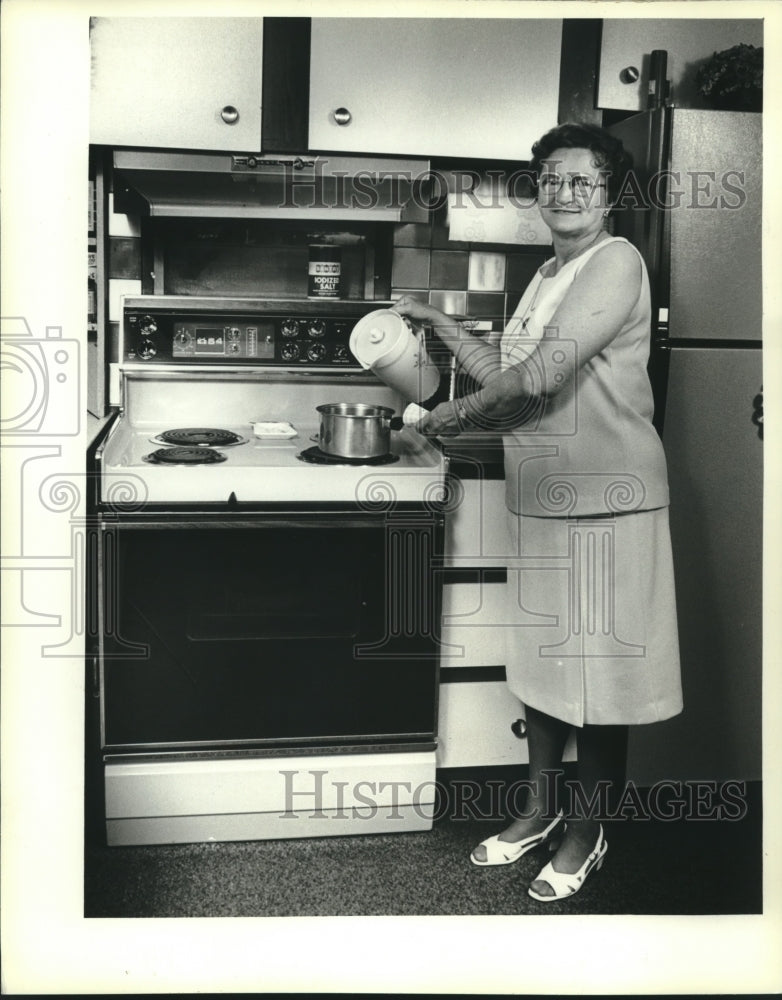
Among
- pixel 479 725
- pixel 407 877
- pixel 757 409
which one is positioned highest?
pixel 757 409

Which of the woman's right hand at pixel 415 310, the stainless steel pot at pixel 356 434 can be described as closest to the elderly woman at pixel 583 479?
the woman's right hand at pixel 415 310

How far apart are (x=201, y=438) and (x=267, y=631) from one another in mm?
436

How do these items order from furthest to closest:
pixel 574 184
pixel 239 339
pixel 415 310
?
pixel 239 339
pixel 415 310
pixel 574 184

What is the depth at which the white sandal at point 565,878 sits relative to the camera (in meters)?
1.69

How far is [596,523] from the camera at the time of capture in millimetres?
1642

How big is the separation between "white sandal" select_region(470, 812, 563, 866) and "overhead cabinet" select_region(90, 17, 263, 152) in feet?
4.78

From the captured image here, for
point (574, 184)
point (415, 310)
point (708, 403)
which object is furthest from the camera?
point (708, 403)

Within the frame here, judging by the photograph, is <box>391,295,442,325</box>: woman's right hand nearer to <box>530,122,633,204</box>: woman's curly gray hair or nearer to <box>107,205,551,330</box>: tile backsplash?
<box>530,122,633,204</box>: woman's curly gray hair

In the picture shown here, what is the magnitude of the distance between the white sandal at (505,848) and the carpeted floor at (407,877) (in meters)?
0.02

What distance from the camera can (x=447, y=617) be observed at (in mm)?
1892

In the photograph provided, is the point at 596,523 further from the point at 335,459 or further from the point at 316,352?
the point at 316,352

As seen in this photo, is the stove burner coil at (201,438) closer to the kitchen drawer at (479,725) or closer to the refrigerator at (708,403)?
the kitchen drawer at (479,725)

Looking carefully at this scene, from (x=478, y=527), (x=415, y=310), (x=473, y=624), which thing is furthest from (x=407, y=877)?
(x=415, y=310)

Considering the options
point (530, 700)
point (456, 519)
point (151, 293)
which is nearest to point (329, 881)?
point (530, 700)
